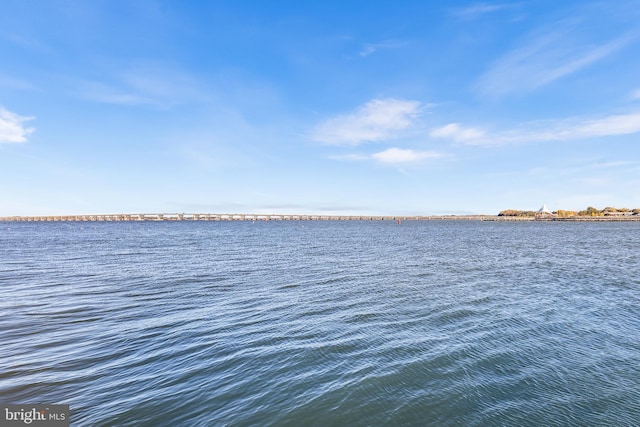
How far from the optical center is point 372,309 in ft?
62.3

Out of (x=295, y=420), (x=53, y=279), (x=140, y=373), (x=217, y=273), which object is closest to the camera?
(x=295, y=420)

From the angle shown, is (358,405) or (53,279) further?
(53,279)

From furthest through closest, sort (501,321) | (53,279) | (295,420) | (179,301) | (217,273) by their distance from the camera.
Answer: (217,273) → (53,279) → (179,301) → (501,321) → (295,420)

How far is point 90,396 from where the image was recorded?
984cm

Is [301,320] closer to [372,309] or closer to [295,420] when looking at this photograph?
[372,309]

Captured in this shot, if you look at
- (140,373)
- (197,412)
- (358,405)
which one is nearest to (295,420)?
(358,405)

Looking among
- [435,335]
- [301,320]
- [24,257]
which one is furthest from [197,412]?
[24,257]

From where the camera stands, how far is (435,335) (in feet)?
48.8

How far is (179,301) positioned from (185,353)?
919cm

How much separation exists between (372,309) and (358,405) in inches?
384

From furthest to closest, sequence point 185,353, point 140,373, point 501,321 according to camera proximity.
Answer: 1. point 501,321
2. point 185,353
3. point 140,373

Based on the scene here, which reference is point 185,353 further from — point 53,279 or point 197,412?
point 53,279

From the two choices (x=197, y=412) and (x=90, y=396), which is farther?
(x=90, y=396)

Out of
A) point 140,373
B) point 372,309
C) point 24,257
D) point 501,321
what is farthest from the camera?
point 24,257
